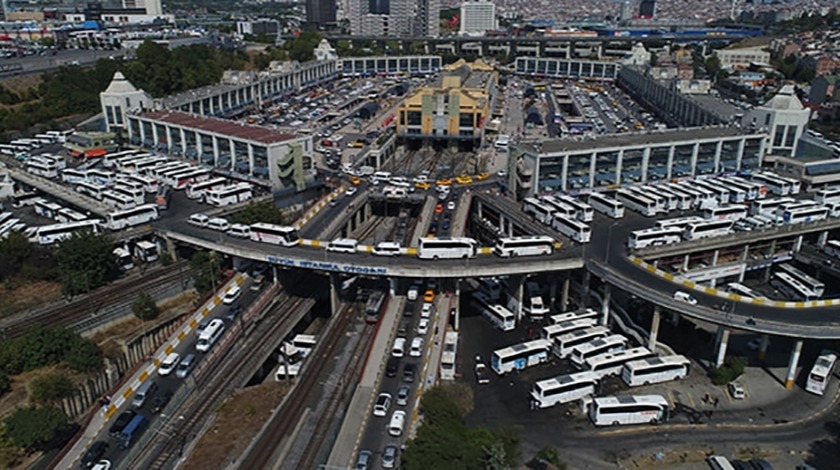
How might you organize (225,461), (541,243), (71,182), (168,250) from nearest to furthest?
(225,461) < (541,243) < (168,250) < (71,182)

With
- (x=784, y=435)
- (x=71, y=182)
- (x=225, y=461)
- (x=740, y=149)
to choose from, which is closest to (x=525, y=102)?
(x=740, y=149)

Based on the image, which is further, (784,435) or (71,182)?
(71,182)

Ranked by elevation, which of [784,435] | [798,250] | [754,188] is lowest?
[784,435]

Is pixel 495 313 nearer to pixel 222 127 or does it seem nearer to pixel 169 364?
pixel 169 364

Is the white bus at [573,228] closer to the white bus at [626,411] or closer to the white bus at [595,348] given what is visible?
the white bus at [595,348]

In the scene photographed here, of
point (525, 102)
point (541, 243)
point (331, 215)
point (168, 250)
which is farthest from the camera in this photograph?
point (525, 102)

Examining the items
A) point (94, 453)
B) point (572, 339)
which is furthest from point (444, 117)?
point (94, 453)

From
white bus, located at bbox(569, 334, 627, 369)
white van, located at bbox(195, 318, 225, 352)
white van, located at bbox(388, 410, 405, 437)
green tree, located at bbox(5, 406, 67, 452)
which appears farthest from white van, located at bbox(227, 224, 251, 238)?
white bus, located at bbox(569, 334, 627, 369)


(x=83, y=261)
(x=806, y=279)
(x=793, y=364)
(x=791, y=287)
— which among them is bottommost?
(x=791, y=287)

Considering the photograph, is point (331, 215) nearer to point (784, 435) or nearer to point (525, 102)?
point (784, 435)
